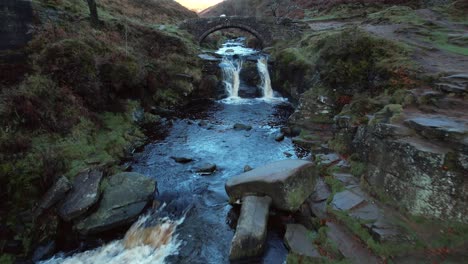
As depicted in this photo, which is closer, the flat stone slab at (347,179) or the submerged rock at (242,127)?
the flat stone slab at (347,179)

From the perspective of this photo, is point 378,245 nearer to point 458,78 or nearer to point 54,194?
point 458,78

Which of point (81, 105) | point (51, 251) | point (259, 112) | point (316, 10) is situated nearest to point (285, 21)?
point (316, 10)

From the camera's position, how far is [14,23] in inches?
550

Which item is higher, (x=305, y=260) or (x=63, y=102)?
(x=63, y=102)

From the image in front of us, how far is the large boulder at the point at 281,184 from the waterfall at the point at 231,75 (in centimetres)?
1682

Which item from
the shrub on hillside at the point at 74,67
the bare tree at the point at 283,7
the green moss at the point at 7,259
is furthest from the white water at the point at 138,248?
the bare tree at the point at 283,7

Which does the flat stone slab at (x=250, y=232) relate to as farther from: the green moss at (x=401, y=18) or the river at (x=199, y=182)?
the green moss at (x=401, y=18)

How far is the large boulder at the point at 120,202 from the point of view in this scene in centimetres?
895

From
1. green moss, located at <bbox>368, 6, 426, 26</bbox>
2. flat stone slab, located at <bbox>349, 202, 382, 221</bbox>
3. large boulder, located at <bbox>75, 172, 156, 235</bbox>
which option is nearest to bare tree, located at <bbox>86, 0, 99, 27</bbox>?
large boulder, located at <bbox>75, 172, 156, 235</bbox>

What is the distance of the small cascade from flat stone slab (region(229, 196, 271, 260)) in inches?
724

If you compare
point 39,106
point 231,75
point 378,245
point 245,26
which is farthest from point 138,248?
point 245,26

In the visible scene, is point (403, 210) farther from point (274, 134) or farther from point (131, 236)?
point (274, 134)

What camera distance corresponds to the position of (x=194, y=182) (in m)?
11.9

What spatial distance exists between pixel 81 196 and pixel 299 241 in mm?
7427
